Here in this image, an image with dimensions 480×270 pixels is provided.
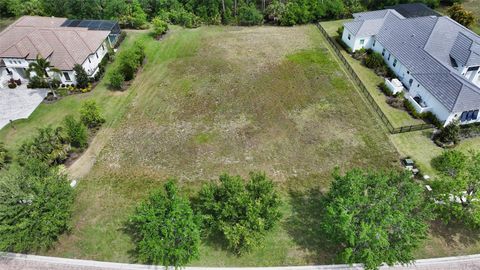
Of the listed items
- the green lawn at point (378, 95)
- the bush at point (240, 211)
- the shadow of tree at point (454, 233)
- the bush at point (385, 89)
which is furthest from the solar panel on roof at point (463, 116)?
the bush at point (240, 211)

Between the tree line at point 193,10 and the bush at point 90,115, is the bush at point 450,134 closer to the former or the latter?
the tree line at point 193,10

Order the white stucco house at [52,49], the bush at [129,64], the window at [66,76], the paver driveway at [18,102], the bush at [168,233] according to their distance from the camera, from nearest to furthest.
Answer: the bush at [168,233] < the paver driveway at [18,102] < the window at [66,76] < the white stucco house at [52,49] < the bush at [129,64]

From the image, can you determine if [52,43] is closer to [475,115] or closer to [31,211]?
[31,211]

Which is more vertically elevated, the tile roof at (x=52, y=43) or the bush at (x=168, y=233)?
the tile roof at (x=52, y=43)

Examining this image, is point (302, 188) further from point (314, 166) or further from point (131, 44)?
point (131, 44)

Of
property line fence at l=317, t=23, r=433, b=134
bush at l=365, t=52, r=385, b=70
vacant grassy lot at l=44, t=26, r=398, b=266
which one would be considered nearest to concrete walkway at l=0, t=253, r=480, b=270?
vacant grassy lot at l=44, t=26, r=398, b=266

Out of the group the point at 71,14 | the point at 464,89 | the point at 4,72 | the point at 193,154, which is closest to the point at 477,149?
the point at 464,89
